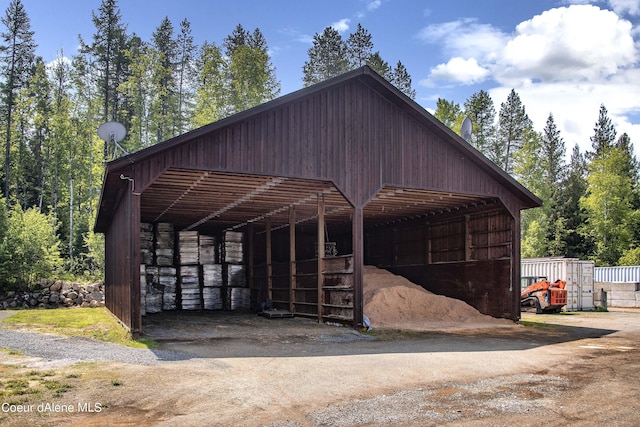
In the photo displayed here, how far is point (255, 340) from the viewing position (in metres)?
13.9

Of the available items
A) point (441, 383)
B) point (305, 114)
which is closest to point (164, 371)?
point (441, 383)

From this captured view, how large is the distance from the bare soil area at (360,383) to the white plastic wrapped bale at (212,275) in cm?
959

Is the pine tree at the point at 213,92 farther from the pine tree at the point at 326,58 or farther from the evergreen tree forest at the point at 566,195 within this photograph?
the evergreen tree forest at the point at 566,195

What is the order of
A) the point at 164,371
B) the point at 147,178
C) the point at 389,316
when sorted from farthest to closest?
the point at 389,316 < the point at 147,178 < the point at 164,371

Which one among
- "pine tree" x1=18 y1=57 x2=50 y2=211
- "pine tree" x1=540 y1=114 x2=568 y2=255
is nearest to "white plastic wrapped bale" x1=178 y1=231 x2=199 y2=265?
"pine tree" x1=18 y1=57 x2=50 y2=211

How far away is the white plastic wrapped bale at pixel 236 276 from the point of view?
24.6 m

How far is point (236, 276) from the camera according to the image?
24797 mm

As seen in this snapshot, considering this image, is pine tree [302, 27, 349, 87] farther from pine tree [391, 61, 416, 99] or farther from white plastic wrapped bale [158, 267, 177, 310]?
white plastic wrapped bale [158, 267, 177, 310]

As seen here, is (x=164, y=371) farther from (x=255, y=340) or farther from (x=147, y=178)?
(x=147, y=178)

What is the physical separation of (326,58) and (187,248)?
1201 inches

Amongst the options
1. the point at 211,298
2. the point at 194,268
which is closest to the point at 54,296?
the point at 194,268

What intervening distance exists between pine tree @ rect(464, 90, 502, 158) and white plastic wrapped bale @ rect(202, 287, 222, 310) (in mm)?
35898

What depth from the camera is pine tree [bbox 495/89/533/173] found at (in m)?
53.5

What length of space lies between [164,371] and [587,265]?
938 inches
